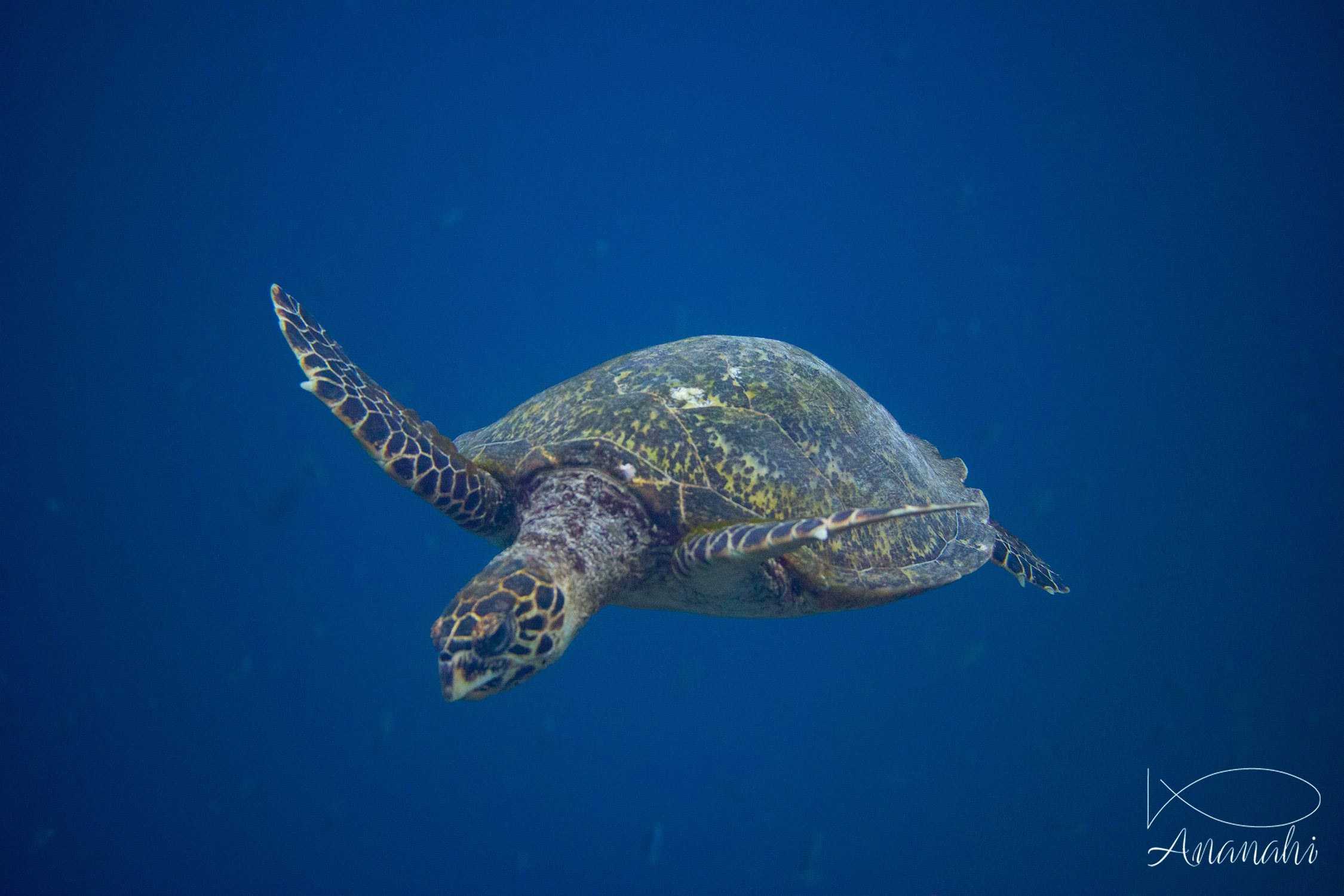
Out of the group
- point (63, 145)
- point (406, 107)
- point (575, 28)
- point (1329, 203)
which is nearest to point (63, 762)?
point (63, 145)

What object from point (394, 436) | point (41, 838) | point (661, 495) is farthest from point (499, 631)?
point (41, 838)

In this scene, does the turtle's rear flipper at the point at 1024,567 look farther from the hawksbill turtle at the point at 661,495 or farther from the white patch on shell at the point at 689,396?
the white patch on shell at the point at 689,396

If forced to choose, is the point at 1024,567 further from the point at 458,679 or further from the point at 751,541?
the point at 458,679

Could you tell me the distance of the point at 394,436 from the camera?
12.1 ft

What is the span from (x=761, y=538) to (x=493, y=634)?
4.54 feet

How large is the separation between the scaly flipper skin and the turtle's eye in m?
1.02

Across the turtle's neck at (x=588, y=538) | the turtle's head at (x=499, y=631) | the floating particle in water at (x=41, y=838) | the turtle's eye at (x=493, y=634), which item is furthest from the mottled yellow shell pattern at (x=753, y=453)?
the floating particle in water at (x=41, y=838)

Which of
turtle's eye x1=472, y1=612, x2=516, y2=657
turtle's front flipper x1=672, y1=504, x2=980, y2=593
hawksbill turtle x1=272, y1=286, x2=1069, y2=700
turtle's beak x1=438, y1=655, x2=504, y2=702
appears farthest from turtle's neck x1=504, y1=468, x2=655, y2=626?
turtle's beak x1=438, y1=655, x2=504, y2=702

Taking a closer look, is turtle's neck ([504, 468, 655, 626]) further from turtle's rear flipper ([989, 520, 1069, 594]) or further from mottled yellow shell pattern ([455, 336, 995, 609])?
turtle's rear flipper ([989, 520, 1069, 594])

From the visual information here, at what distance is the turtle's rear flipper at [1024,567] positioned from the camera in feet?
16.7

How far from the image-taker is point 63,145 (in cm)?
1430

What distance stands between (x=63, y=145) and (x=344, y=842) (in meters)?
18.6

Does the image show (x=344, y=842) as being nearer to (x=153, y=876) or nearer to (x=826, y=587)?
(x=153, y=876)

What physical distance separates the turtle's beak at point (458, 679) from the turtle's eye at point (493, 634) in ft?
0.29
